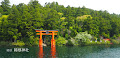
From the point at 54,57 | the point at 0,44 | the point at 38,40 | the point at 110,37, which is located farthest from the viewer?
the point at 110,37

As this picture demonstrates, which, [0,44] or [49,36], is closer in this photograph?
[0,44]

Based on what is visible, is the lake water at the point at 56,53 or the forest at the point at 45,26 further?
the forest at the point at 45,26

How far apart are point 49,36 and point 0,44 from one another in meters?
15.8

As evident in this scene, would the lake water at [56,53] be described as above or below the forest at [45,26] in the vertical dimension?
below

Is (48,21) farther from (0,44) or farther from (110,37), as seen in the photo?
(110,37)

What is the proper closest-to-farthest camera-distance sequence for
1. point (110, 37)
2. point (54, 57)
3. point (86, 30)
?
point (54, 57), point (86, 30), point (110, 37)

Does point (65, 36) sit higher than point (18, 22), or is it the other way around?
point (18, 22)

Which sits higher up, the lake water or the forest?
the forest

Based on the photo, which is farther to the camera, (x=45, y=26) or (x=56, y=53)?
(x=45, y=26)

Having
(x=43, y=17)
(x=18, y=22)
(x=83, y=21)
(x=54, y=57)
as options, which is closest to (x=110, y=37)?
(x=83, y=21)

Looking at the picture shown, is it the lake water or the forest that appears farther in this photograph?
the forest

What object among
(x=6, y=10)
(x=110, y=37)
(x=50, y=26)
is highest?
(x=6, y=10)

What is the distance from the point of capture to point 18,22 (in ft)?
182

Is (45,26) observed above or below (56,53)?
above
